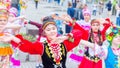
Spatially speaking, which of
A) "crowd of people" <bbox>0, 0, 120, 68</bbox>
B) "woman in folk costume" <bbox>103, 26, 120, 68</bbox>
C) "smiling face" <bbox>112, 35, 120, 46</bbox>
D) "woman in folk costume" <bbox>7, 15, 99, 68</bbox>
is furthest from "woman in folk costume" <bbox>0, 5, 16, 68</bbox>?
"smiling face" <bbox>112, 35, 120, 46</bbox>

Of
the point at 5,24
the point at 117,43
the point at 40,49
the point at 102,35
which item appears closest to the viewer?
the point at 40,49

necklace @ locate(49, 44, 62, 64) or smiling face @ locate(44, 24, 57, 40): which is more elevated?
smiling face @ locate(44, 24, 57, 40)

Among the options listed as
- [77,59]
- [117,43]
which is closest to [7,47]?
[117,43]

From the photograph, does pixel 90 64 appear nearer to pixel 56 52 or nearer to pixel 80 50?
→ pixel 80 50

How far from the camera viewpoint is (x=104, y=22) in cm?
603

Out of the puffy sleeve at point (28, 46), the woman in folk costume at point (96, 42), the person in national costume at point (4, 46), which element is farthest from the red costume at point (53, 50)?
the woman in folk costume at point (96, 42)

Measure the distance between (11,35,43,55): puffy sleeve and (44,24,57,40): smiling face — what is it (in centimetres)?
16

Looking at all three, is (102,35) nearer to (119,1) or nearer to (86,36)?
(86,36)

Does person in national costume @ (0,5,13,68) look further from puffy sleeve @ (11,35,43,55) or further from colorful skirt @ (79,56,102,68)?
colorful skirt @ (79,56,102,68)

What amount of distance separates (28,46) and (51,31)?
14.9 inches

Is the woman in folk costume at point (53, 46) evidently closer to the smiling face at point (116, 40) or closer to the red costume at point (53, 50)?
the red costume at point (53, 50)

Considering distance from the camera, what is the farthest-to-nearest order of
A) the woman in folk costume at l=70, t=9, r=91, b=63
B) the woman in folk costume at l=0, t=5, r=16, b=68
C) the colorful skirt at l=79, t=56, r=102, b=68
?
1. the woman in folk costume at l=70, t=9, r=91, b=63
2. the colorful skirt at l=79, t=56, r=102, b=68
3. the woman in folk costume at l=0, t=5, r=16, b=68

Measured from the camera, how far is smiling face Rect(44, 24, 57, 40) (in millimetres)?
4361

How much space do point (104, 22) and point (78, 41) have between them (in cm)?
159
